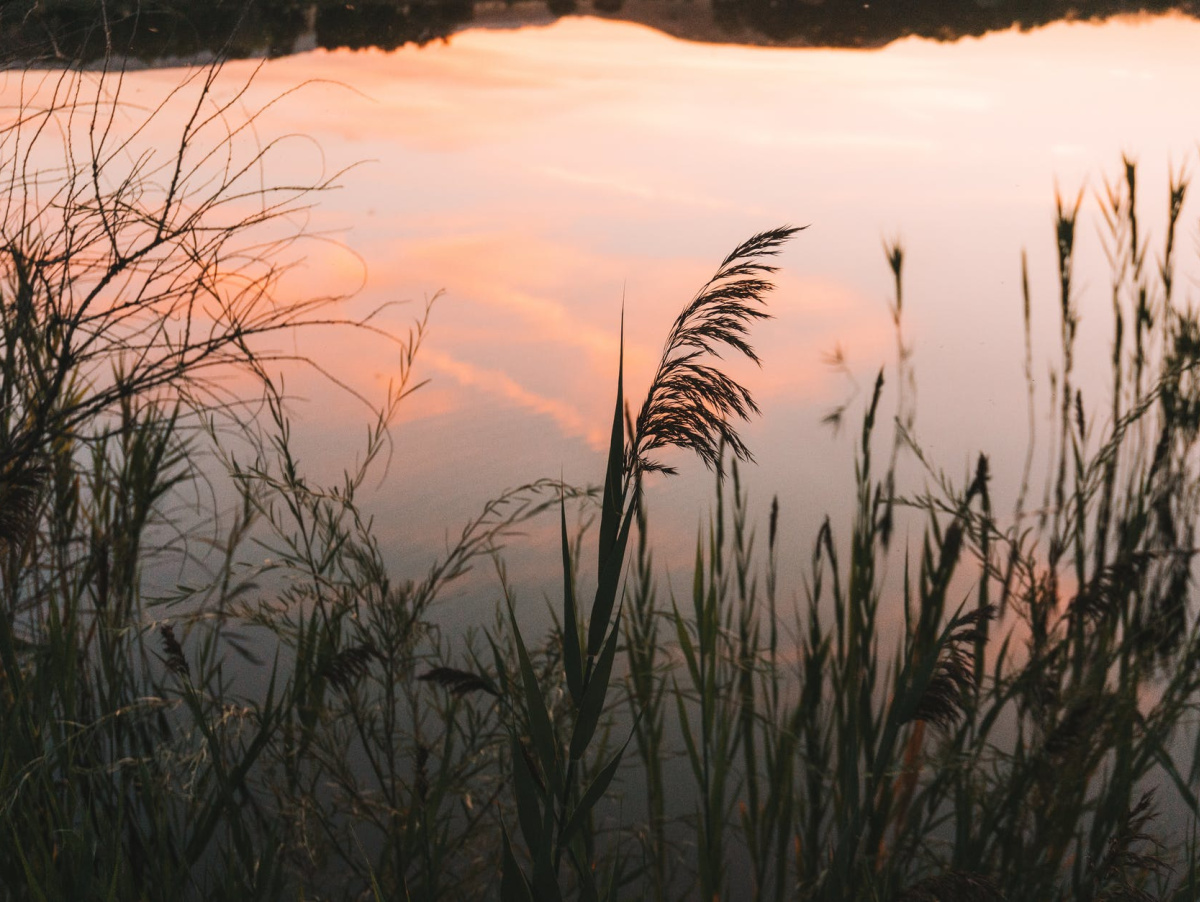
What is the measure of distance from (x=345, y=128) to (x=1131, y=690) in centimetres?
458

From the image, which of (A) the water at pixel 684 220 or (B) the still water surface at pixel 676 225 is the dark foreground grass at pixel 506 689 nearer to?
(B) the still water surface at pixel 676 225

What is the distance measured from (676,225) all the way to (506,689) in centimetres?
372

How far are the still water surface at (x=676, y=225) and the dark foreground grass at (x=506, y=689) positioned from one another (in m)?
0.49

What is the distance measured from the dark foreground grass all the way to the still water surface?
1.60 feet

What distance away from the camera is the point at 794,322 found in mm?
3877

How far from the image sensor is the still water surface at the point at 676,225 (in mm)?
3193

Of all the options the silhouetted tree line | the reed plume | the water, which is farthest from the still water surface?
the reed plume

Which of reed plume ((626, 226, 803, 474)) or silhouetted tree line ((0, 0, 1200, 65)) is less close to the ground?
silhouetted tree line ((0, 0, 1200, 65))

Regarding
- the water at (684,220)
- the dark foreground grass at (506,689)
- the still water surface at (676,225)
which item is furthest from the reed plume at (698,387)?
the water at (684,220)

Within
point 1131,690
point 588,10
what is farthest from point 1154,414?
point 588,10

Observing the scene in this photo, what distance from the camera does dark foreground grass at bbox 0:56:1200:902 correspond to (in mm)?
1172

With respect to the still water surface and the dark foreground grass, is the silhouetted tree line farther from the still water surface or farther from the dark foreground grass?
the dark foreground grass

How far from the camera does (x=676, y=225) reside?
446 centimetres

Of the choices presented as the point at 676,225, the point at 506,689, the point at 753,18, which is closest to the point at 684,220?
the point at 676,225
